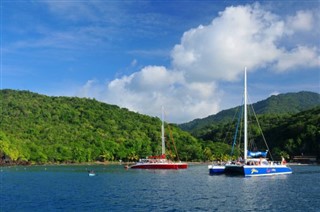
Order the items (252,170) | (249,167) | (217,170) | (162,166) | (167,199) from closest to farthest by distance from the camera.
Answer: (167,199), (249,167), (252,170), (217,170), (162,166)

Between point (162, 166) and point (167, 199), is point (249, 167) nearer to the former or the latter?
point (167, 199)

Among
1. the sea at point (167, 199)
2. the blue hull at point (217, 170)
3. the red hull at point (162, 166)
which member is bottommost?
the sea at point (167, 199)

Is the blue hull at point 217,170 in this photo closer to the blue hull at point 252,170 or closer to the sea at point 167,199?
the blue hull at point 252,170

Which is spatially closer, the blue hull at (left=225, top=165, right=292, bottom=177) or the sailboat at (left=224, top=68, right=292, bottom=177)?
the blue hull at (left=225, top=165, right=292, bottom=177)

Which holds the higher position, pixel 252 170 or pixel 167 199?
pixel 252 170

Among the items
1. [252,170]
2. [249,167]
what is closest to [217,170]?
[252,170]

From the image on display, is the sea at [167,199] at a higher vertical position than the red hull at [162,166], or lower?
lower

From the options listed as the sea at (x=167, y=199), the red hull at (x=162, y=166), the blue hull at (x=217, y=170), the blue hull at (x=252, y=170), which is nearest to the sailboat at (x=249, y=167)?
the blue hull at (x=252, y=170)

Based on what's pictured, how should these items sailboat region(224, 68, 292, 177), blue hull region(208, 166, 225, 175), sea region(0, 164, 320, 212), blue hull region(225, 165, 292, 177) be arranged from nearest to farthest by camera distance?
1. sea region(0, 164, 320, 212)
2. blue hull region(225, 165, 292, 177)
3. sailboat region(224, 68, 292, 177)
4. blue hull region(208, 166, 225, 175)

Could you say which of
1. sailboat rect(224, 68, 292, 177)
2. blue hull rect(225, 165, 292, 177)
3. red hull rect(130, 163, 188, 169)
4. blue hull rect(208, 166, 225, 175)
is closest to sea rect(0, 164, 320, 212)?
blue hull rect(225, 165, 292, 177)

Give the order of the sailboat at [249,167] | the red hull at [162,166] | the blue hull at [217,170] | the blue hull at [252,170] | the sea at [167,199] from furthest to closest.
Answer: the red hull at [162,166] → the blue hull at [217,170] → the sailboat at [249,167] → the blue hull at [252,170] → the sea at [167,199]

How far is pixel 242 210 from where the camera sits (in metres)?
45.0

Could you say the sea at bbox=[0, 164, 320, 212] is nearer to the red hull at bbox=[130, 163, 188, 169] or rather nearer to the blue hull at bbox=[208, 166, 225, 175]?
the blue hull at bbox=[208, 166, 225, 175]

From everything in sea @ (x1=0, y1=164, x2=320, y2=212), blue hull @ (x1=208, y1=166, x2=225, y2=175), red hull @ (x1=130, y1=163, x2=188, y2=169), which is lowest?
sea @ (x1=0, y1=164, x2=320, y2=212)
